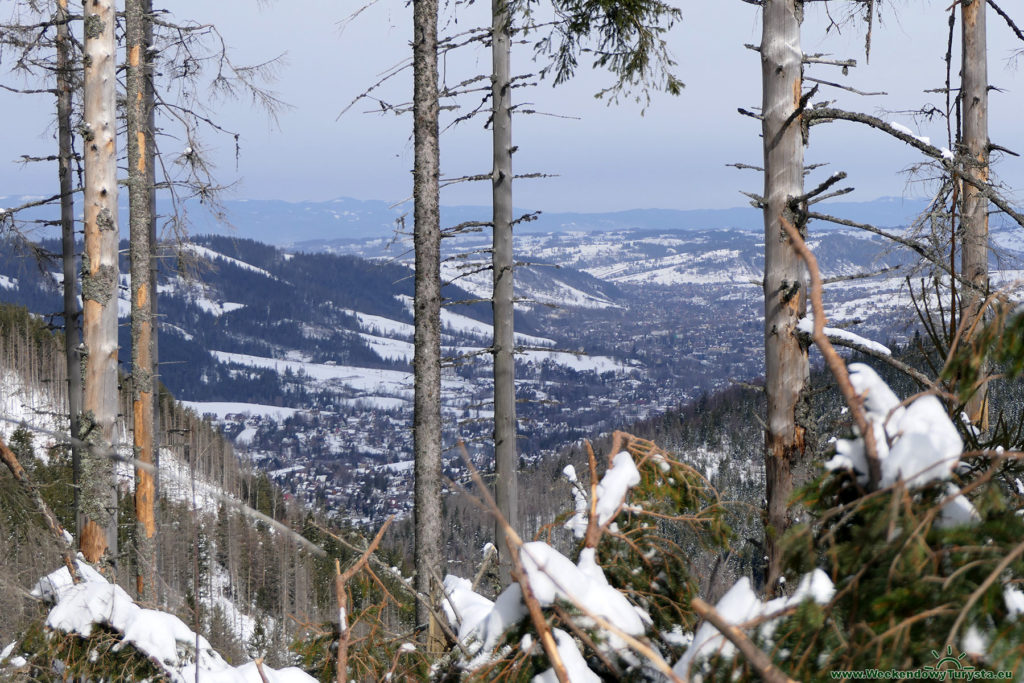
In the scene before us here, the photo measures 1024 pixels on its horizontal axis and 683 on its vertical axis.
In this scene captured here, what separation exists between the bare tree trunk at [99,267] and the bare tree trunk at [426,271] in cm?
264

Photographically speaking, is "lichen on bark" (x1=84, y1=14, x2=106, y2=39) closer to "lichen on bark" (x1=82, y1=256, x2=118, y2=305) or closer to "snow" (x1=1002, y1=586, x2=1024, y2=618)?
"lichen on bark" (x1=82, y1=256, x2=118, y2=305)

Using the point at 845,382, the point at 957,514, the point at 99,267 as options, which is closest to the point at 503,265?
the point at 99,267

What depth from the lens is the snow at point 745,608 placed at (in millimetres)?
1108

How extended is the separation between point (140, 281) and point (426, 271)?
15.0 feet

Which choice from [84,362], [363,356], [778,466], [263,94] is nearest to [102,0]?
[84,362]

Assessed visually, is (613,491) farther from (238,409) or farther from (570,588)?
(238,409)

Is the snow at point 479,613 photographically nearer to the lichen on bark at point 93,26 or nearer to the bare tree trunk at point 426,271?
the bare tree trunk at point 426,271

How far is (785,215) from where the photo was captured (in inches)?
128

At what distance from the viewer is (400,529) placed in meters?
65.8

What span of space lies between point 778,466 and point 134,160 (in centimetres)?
891

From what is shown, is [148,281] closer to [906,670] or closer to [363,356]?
[906,670]

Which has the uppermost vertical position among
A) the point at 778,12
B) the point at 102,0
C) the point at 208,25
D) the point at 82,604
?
the point at 208,25

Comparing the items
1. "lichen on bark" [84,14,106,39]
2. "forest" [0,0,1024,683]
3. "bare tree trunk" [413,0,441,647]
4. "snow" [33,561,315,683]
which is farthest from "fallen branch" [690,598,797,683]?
"lichen on bark" [84,14,106,39]

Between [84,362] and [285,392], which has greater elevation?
[84,362]
